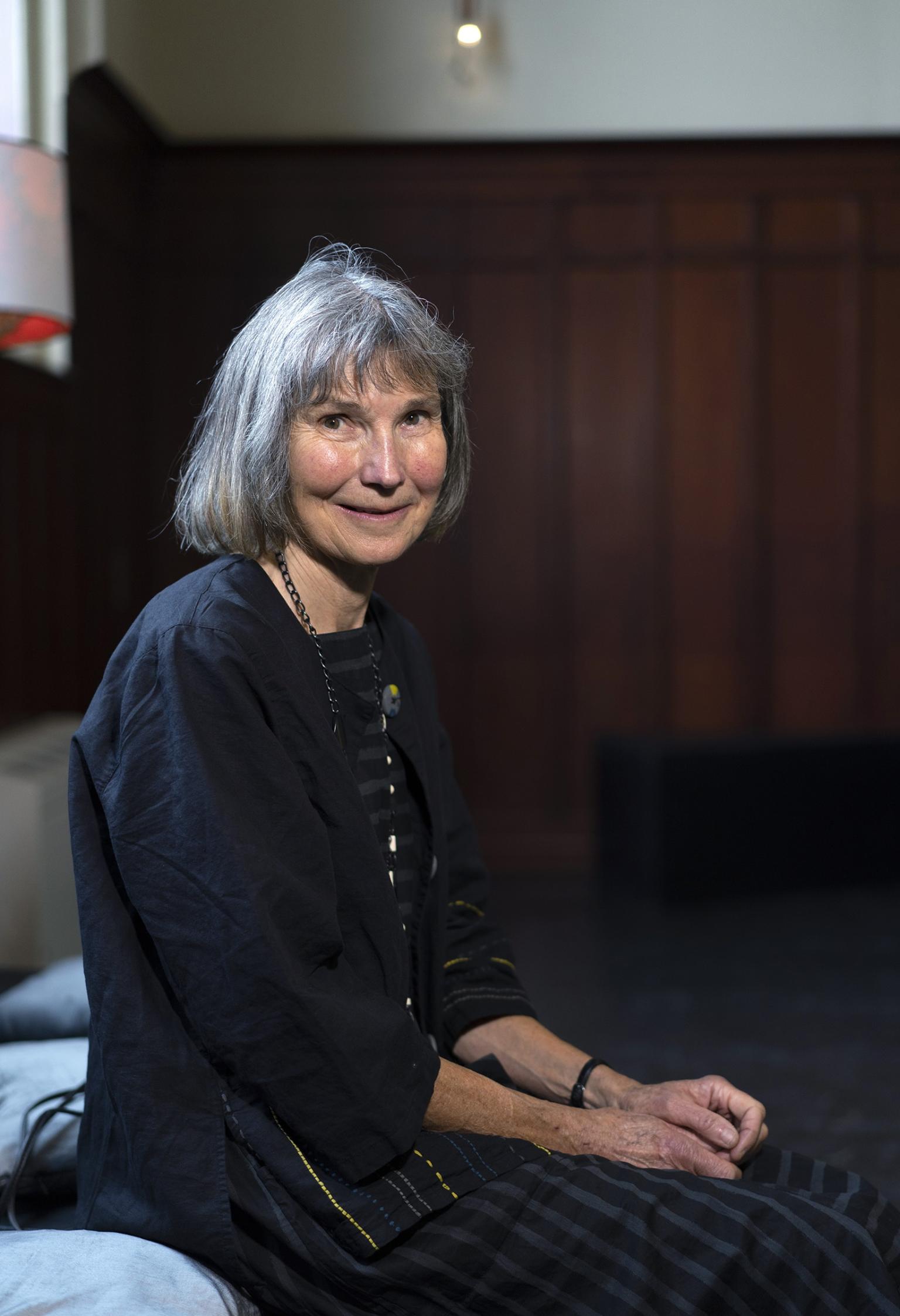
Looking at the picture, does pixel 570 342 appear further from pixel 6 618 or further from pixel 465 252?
pixel 6 618

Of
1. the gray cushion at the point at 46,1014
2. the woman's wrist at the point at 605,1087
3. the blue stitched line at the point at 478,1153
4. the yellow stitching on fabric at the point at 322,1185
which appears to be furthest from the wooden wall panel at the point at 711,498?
the yellow stitching on fabric at the point at 322,1185

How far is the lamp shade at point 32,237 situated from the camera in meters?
2.68

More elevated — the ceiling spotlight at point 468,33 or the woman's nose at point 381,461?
the ceiling spotlight at point 468,33

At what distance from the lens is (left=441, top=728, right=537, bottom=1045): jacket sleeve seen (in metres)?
1.56

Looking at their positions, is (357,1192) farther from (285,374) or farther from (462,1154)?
(285,374)

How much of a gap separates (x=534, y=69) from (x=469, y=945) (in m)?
4.89

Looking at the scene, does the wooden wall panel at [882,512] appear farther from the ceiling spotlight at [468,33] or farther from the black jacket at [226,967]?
the black jacket at [226,967]

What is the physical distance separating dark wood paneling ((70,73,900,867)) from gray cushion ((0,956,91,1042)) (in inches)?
149

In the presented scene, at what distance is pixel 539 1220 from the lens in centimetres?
116

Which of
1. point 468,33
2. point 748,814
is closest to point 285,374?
point 748,814

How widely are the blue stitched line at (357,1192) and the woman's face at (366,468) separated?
0.61 metres

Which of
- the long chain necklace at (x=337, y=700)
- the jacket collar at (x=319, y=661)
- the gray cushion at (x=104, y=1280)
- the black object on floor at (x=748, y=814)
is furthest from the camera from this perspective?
the black object on floor at (x=748, y=814)

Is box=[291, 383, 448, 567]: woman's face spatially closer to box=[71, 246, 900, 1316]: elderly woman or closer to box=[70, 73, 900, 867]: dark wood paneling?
box=[71, 246, 900, 1316]: elderly woman

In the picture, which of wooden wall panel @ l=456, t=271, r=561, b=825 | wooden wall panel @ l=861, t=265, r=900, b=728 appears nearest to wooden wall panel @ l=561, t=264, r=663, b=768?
wooden wall panel @ l=456, t=271, r=561, b=825
